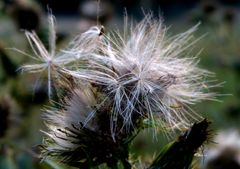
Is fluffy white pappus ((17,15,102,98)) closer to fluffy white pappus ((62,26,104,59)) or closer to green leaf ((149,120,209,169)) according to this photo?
fluffy white pappus ((62,26,104,59))

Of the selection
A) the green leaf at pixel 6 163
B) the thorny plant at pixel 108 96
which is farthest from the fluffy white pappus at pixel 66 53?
the green leaf at pixel 6 163

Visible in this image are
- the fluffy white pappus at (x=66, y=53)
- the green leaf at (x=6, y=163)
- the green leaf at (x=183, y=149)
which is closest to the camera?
the green leaf at (x=183, y=149)

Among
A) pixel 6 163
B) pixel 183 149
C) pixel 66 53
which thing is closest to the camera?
pixel 183 149

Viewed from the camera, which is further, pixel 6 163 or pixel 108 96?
pixel 6 163

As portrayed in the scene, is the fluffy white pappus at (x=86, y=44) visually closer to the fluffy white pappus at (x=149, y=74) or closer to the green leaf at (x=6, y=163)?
the fluffy white pappus at (x=149, y=74)

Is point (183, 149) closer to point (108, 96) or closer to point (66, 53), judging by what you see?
point (108, 96)

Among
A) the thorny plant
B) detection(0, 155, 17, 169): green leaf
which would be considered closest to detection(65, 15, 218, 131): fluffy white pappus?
the thorny plant

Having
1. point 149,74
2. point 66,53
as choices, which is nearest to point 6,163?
point 66,53

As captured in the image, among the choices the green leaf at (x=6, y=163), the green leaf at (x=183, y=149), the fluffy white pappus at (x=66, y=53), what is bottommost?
the green leaf at (x=183, y=149)
